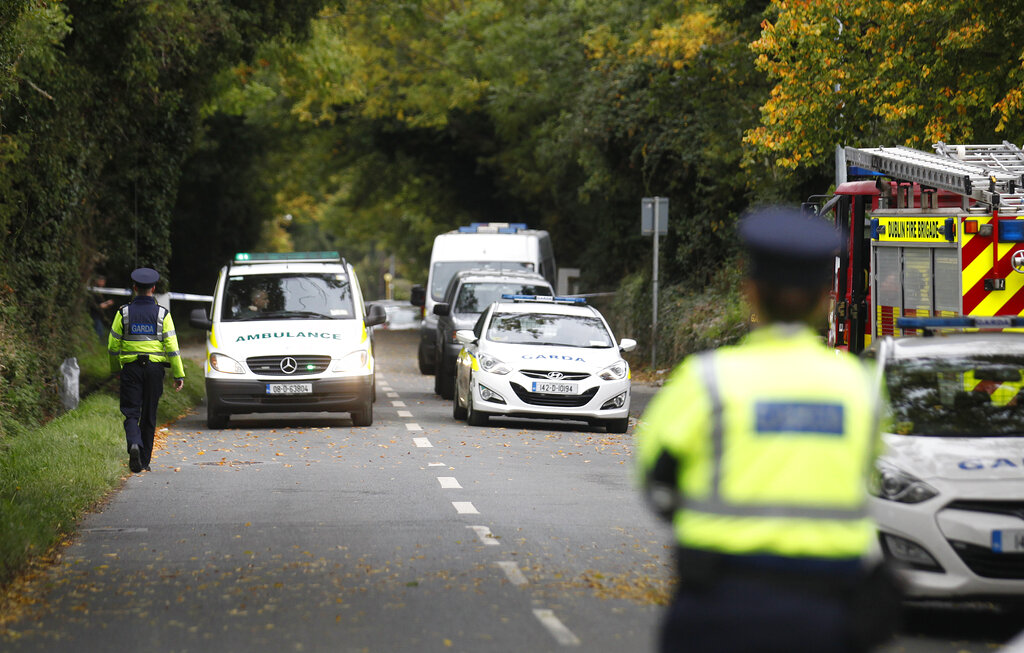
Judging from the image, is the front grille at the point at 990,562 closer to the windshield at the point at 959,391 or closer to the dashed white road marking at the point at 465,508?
the windshield at the point at 959,391

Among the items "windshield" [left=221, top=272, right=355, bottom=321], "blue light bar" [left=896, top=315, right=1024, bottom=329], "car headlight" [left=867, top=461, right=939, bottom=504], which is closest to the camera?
"car headlight" [left=867, top=461, right=939, bottom=504]

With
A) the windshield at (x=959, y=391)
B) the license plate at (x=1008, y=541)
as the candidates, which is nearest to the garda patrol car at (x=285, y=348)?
the windshield at (x=959, y=391)

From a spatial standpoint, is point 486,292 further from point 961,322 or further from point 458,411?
point 961,322

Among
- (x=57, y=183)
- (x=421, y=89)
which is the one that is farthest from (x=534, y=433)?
(x=421, y=89)

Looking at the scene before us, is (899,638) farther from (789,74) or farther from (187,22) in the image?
(187,22)

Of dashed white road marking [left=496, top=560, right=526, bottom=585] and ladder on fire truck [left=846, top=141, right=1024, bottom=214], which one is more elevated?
ladder on fire truck [left=846, top=141, right=1024, bottom=214]

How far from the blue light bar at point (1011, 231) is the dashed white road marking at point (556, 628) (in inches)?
242

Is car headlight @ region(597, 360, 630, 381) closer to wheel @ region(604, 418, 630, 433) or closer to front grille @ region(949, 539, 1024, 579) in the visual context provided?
wheel @ region(604, 418, 630, 433)

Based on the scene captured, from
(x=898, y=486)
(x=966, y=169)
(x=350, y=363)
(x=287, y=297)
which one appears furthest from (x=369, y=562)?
(x=287, y=297)

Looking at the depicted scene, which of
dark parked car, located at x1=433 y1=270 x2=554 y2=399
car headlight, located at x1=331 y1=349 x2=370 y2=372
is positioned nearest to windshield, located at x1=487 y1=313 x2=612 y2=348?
car headlight, located at x1=331 y1=349 x2=370 y2=372

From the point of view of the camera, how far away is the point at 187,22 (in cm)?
2186

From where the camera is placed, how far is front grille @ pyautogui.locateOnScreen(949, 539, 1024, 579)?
23.3 ft

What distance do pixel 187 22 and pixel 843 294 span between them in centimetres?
1064

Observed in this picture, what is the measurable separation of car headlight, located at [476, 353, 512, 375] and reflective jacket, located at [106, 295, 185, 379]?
516 cm
